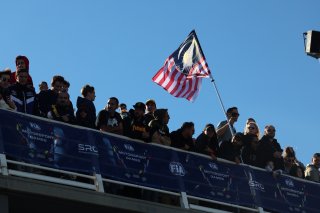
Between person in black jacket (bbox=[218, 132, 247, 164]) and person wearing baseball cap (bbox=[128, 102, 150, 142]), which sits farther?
person in black jacket (bbox=[218, 132, 247, 164])

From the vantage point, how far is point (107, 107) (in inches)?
645

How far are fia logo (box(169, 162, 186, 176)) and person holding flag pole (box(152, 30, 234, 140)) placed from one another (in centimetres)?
396

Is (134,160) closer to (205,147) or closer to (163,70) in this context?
(205,147)

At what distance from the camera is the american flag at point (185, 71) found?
68.0 feet

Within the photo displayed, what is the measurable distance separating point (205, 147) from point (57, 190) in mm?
3842

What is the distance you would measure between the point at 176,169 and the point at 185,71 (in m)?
4.89

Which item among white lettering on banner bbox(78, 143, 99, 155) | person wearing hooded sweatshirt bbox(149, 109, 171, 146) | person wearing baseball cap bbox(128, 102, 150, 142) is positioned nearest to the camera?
white lettering on banner bbox(78, 143, 99, 155)

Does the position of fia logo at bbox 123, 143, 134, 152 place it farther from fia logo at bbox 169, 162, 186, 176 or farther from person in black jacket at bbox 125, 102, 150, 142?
fia logo at bbox 169, 162, 186, 176

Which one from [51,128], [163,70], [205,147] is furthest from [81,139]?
[163,70]

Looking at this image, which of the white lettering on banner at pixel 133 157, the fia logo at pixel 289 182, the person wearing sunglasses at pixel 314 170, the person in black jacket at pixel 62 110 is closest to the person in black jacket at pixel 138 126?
the white lettering on banner at pixel 133 157

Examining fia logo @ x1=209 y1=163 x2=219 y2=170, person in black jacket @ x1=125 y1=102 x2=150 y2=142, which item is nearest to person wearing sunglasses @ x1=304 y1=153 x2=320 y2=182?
fia logo @ x1=209 y1=163 x2=219 y2=170

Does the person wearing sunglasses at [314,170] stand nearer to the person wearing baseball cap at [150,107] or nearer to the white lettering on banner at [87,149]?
the person wearing baseball cap at [150,107]

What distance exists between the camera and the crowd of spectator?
15469mm

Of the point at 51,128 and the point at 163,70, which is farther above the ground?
the point at 163,70
